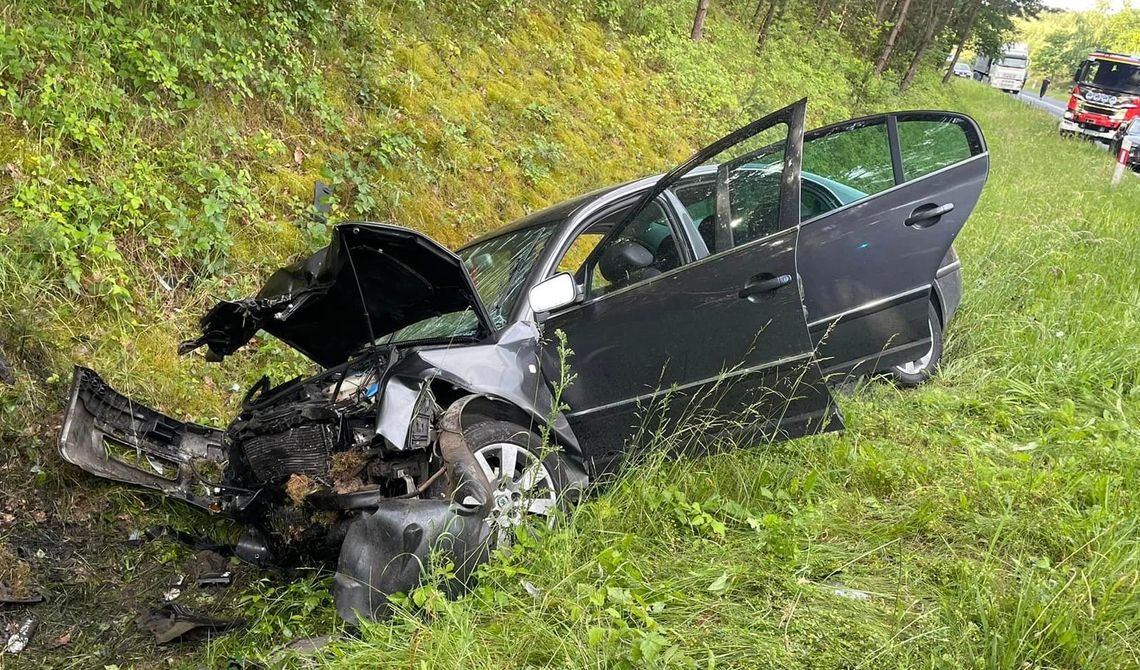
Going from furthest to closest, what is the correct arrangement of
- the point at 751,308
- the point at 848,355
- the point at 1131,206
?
the point at 1131,206
the point at 848,355
the point at 751,308

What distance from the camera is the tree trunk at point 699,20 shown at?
12219 millimetres

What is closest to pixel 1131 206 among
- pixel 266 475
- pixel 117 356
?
pixel 266 475

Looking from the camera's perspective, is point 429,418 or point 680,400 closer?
point 429,418

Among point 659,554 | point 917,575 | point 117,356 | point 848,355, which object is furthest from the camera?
point 117,356

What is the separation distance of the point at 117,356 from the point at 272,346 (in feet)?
2.89

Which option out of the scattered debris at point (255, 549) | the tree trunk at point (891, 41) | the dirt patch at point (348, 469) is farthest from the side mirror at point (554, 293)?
the tree trunk at point (891, 41)

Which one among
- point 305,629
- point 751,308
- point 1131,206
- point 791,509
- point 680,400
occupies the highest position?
point 1131,206

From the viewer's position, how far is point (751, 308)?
2930 millimetres

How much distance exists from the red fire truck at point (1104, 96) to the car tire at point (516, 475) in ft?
62.8

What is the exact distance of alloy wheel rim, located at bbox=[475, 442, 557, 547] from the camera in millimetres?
2709

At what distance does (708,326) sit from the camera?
118 inches

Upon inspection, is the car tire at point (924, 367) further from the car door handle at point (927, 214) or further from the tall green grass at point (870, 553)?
the car door handle at point (927, 214)

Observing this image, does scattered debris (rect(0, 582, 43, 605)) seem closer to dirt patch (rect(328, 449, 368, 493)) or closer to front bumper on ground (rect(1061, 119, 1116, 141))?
dirt patch (rect(328, 449, 368, 493))

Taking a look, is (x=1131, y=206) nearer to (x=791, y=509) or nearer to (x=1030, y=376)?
(x=1030, y=376)
